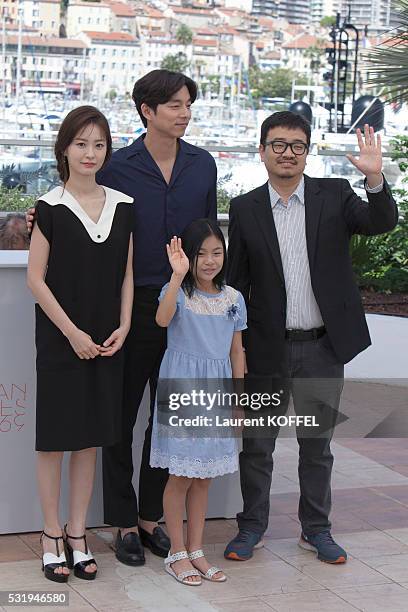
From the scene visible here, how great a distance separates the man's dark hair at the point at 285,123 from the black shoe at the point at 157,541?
4.96 ft

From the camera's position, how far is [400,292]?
10.5 metres

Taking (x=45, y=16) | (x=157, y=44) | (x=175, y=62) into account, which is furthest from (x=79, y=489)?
(x=45, y=16)

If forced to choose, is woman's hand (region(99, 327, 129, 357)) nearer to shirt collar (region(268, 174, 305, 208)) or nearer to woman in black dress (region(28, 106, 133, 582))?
woman in black dress (region(28, 106, 133, 582))

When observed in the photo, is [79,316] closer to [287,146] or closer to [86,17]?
[287,146]

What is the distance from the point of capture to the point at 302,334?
4.11 meters

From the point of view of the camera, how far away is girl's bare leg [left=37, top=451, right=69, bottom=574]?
400cm

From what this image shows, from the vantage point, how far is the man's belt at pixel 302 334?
4.11 m

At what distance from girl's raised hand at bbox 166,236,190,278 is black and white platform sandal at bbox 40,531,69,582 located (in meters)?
1.04

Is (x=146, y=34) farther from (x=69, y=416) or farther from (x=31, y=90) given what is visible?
(x=69, y=416)

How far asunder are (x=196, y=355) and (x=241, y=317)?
0.21 meters

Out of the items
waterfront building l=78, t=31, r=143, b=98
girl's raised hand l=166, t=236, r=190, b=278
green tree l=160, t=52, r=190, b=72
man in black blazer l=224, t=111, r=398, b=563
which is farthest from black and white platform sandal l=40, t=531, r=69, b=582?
green tree l=160, t=52, r=190, b=72

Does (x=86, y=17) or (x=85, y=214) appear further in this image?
(x=86, y=17)

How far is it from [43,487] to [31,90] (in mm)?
75746

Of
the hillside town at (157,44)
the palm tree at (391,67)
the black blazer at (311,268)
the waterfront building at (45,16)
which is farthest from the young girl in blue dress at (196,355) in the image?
the waterfront building at (45,16)
